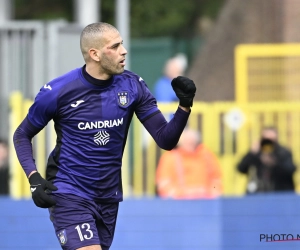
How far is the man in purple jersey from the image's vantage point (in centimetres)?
616

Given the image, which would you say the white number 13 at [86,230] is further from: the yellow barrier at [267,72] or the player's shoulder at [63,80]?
the yellow barrier at [267,72]

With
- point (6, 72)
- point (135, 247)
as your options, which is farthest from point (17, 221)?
point (6, 72)

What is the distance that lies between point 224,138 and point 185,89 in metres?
5.42

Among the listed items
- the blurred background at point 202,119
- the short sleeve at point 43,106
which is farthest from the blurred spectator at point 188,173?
the short sleeve at point 43,106

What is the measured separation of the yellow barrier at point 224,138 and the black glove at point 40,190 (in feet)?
16.2

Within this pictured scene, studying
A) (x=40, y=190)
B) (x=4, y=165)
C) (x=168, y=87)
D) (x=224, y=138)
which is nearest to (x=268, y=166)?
(x=224, y=138)

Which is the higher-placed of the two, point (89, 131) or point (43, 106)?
point (43, 106)

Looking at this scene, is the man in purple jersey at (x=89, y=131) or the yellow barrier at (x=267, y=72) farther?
the yellow barrier at (x=267, y=72)

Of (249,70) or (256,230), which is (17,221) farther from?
(249,70)

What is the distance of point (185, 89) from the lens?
5.96m

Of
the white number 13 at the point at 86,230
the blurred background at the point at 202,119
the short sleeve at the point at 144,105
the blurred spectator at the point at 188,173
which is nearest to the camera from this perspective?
the white number 13 at the point at 86,230

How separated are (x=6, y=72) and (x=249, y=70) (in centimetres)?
340

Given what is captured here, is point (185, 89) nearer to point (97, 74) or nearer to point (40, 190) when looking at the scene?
point (97, 74)

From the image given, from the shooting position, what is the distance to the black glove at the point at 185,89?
5945 mm
